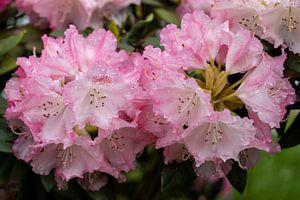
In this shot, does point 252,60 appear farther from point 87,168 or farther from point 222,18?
point 87,168

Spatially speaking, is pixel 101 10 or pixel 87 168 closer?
pixel 87 168

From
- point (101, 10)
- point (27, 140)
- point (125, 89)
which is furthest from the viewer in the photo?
point (101, 10)

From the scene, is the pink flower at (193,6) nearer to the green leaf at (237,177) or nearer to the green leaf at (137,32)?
the green leaf at (137,32)

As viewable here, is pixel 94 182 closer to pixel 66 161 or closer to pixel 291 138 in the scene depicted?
pixel 66 161

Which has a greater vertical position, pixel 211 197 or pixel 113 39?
pixel 113 39

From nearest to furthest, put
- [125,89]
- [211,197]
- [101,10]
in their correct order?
[125,89] → [101,10] → [211,197]

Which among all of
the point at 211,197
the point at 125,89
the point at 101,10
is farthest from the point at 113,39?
the point at 211,197

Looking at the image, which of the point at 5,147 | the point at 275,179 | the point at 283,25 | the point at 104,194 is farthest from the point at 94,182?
the point at 275,179
